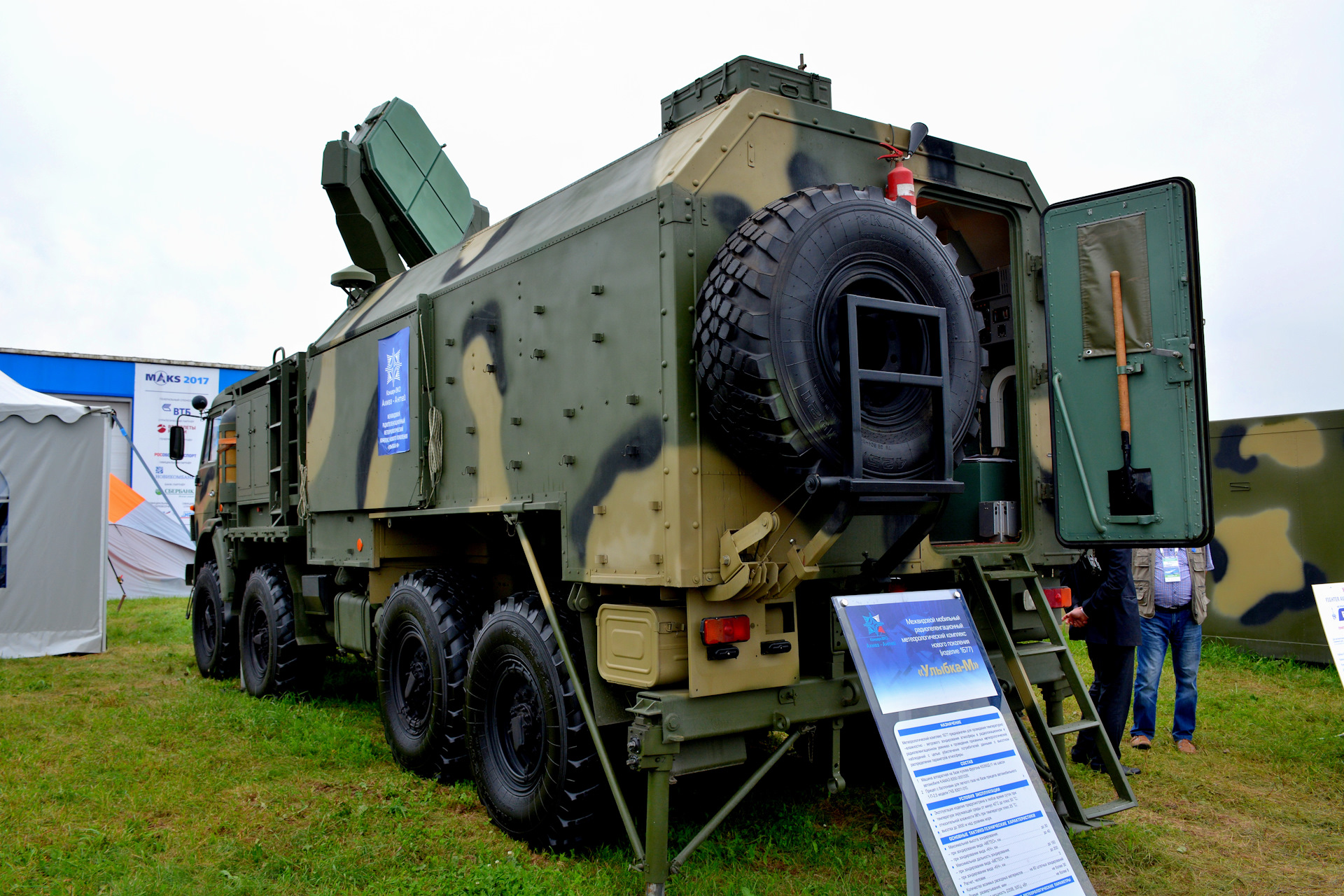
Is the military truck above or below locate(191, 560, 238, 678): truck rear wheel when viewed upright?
above

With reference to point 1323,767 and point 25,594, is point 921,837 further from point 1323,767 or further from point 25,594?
point 25,594

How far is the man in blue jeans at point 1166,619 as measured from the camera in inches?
244

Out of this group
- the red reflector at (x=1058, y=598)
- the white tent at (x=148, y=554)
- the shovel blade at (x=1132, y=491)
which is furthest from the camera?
the white tent at (x=148, y=554)

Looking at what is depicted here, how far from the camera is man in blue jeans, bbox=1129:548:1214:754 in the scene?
619 cm

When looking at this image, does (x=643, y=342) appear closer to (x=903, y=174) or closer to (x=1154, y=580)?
(x=903, y=174)

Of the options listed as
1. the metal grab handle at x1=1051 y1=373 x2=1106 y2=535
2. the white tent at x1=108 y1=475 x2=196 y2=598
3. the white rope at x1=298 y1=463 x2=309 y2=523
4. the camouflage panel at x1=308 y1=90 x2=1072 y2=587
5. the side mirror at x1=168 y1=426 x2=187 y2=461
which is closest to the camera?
the camouflage panel at x1=308 y1=90 x2=1072 y2=587

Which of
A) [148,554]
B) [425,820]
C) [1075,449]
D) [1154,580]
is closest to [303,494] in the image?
[425,820]

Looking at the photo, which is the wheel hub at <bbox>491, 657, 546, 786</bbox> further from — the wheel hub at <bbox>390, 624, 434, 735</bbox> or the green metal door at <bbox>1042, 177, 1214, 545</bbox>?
the green metal door at <bbox>1042, 177, 1214, 545</bbox>

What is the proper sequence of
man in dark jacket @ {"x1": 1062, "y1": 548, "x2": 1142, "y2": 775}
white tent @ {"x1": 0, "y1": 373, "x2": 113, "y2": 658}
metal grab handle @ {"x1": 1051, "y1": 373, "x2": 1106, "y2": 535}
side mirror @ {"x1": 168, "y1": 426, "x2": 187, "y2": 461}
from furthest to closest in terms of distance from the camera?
white tent @ {"x1": 0, "y1": 373, "x2": 113, "y2": 658}
side mirror @ {"x1": 168, "y1": 426, "x2": 187, "y2": 461}
man in dark jacket @ {"x1": 1062, "y1": 548, "x2": 1142, "y2": 775}
metal grab handle @ {"x1": 1051, "y1": 373, "x2": 1106, "y2": 535}

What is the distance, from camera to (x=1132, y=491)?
13.9 ft

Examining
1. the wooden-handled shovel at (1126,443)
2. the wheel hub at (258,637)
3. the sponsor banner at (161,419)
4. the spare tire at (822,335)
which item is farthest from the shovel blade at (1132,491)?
the sponsor banner at (161,419)

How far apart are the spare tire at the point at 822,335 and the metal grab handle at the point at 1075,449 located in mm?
699

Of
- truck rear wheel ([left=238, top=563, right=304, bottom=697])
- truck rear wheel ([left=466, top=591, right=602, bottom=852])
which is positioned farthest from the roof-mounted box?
truck rear wheel ([left=238, top=563, right=304, bottom=697])

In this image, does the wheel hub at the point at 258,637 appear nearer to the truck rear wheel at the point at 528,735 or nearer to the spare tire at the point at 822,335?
the truck rear wheel at the point at 528,735
